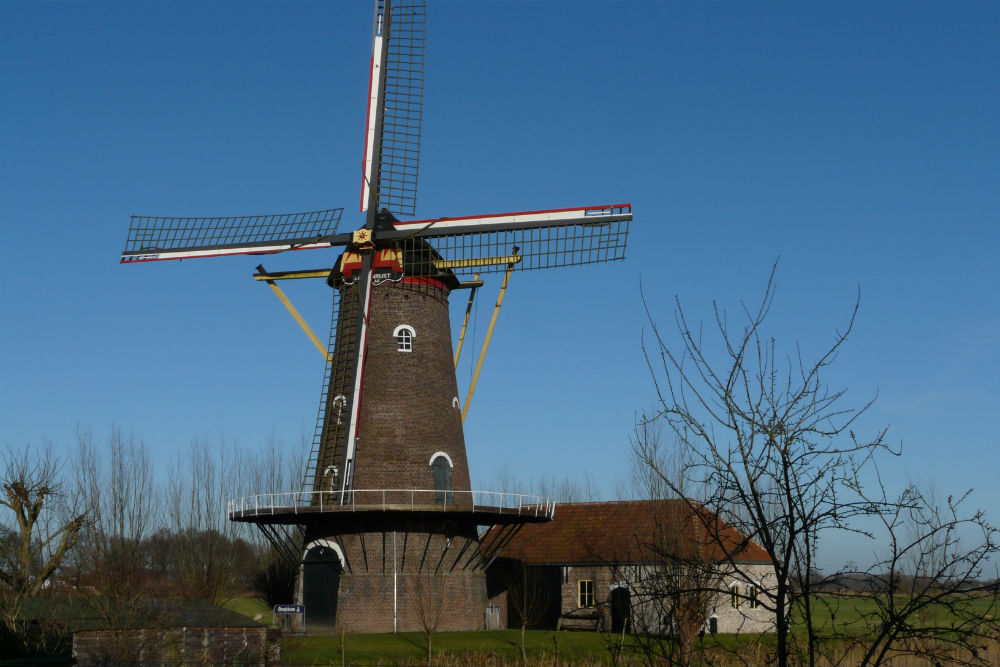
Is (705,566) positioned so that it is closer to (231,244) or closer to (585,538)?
(231,244)

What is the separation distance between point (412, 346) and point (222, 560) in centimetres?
1678

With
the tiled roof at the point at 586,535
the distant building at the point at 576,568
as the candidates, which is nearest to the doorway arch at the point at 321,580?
the distant building at the point at 576,568

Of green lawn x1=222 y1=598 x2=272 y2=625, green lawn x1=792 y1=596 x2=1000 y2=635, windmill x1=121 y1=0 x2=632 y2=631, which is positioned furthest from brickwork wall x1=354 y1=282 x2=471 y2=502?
green lawn x1=792 y1=596 x2=1000 y2=635

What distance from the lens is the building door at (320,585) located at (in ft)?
80.3

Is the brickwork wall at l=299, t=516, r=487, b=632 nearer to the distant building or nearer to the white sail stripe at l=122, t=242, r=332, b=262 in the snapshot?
the distant building

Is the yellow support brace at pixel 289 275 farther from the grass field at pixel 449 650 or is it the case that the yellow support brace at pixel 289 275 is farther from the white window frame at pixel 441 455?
the grass field at pixel 449 650

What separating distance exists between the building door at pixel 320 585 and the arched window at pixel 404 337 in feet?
16.9

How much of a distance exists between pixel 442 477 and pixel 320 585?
3.97 metres

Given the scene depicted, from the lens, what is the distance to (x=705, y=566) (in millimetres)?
5035

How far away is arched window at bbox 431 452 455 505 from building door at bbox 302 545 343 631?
2843 millimetres

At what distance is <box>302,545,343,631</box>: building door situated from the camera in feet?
→ 80.3

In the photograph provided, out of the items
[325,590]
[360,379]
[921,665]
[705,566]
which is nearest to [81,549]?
[325,590]

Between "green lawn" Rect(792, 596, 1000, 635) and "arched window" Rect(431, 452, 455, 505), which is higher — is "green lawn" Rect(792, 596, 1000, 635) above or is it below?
below

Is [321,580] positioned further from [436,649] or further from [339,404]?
[436,649]
